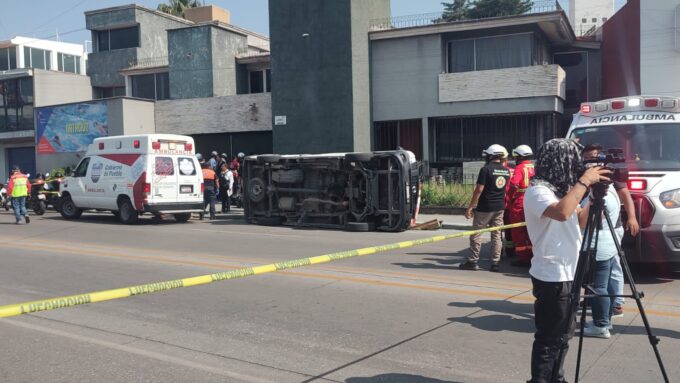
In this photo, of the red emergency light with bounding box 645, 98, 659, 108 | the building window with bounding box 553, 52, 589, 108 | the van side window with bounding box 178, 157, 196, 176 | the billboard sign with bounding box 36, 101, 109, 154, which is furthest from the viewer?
the billboard sign with bounding box 36, 101, 109, 154

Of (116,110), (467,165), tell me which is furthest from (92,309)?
(116,110)

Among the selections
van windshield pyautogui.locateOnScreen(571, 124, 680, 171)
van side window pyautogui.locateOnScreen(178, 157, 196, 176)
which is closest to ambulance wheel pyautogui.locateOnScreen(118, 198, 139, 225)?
van side window pyautogui.locateOnScreen(178, 157, 196, 176)

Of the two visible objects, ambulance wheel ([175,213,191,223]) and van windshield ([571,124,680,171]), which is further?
ambulance wheel ([175,213,191,223])

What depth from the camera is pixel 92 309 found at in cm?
712

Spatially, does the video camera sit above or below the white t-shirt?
above

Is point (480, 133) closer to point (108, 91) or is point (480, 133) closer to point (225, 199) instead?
point (225, 199)

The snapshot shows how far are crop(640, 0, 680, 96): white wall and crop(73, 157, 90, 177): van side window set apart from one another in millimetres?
18442

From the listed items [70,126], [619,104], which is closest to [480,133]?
[619,104]

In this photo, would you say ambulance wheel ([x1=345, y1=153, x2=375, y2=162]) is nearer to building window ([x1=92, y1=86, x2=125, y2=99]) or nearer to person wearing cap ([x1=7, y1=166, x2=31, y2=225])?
person wearing cap ([x1=7, y1=166, x2=31, y2=225])

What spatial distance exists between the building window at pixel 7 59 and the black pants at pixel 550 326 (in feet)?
173

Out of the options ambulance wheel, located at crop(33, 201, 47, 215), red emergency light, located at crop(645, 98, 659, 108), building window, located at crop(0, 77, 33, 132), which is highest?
building window, located at crop(0, 77, 33, 132)

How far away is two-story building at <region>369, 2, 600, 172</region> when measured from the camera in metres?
22.3

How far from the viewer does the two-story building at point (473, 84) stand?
2231 centimetres

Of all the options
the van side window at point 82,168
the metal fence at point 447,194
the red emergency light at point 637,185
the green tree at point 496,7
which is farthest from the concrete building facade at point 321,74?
the green tree at point 496,7
